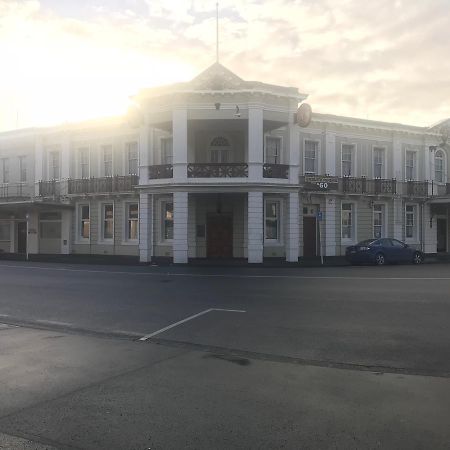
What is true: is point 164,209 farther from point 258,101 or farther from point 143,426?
point 143,426

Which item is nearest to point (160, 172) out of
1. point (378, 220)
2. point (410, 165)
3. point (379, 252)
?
point (379, 252)

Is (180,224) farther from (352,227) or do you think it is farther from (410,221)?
(410,221)

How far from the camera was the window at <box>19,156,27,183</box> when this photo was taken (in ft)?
111

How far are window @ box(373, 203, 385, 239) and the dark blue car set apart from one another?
229 inches

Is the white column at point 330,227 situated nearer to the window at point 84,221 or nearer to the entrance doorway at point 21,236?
the window at point 84,221

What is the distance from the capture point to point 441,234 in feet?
112

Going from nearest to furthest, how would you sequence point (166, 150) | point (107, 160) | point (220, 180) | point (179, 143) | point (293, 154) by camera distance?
point (220, 180) < point (179, 143) < point (293, 154) < point (166, 150) < point (107, 160)

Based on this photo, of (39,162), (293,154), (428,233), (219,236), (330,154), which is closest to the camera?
(293,154)

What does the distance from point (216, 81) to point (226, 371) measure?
20.6 meters

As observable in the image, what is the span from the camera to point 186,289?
14.1m

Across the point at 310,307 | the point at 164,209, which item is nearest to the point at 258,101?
the point at 164,209

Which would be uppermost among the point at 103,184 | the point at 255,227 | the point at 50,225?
the point at 103,184

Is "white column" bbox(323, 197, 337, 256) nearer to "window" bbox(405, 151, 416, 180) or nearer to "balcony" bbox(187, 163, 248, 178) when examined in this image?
"window" bbox(405, 151, 416, 180)

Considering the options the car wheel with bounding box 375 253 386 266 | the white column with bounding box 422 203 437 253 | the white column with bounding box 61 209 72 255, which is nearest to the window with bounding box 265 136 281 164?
the car wheel with bounding box 375 253 386 266
